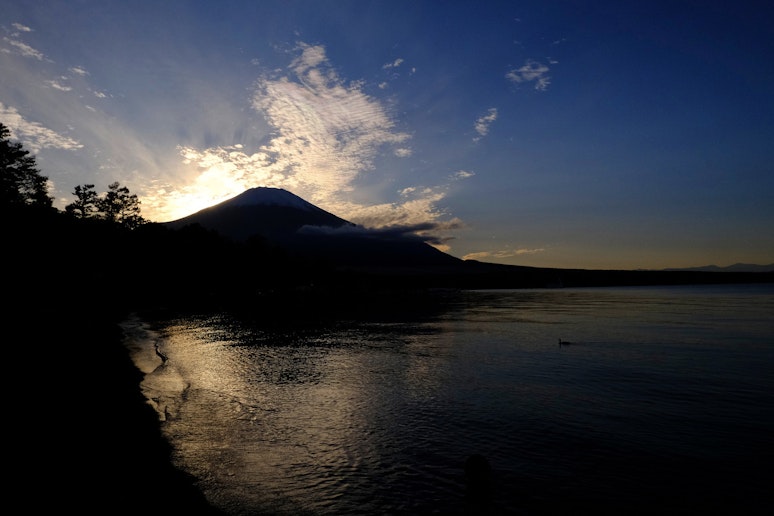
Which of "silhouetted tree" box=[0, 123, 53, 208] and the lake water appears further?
"silhouetted tree" box=[0, 123, 53, 208]

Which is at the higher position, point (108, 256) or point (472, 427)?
point (108, 256)

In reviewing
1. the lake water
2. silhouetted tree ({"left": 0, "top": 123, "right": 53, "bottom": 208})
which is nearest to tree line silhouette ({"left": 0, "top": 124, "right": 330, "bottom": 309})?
silhouetted tree ({"left": 0, "top": 123, "right": 53, "bottom": 208})

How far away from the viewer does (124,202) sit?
13275 cm

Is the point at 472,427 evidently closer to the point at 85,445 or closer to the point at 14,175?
the point at 85,445

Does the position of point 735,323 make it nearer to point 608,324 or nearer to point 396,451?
point 608,324

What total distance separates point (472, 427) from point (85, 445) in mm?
15576

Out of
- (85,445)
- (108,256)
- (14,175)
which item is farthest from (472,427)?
(108,256)

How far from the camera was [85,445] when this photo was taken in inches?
582

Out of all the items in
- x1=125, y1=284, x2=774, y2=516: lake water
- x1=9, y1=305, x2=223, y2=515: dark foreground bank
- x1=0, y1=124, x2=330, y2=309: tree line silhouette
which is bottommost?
x1=125, y1=284, x2=774, y2=516: lake water

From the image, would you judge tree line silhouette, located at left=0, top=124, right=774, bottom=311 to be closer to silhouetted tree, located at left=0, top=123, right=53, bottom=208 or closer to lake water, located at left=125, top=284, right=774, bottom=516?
silhouetted tree, located at left=0, top=123, right=53, bottom=208

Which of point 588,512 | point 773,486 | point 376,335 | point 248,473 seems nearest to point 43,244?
point 376,335

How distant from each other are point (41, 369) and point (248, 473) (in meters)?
18.9

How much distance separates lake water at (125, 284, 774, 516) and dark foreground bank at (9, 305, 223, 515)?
3.18ft

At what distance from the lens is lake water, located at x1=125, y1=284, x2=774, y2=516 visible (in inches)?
524
